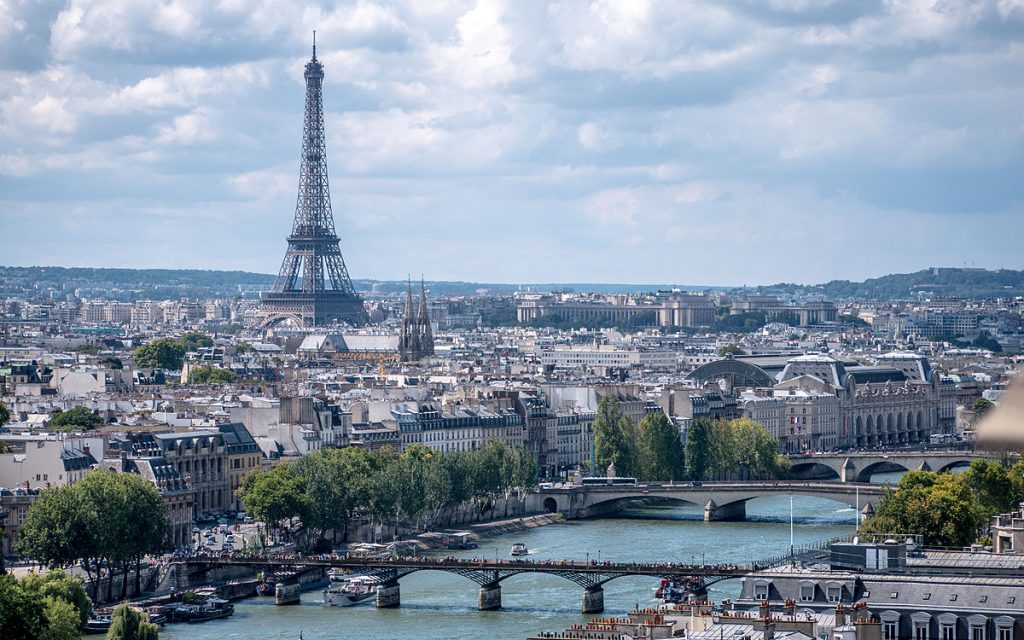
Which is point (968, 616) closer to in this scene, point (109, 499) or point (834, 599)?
point (834, 599)

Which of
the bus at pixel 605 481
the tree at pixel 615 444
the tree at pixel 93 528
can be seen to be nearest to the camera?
the tree at pixel 93 528

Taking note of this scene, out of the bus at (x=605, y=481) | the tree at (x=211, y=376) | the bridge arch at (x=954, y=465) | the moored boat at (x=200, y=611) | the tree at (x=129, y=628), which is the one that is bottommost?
the moored boat at (x=200, y=611)

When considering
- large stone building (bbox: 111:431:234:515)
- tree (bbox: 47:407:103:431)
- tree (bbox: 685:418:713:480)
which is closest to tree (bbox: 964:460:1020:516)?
large stone building (bbox: 111:431:234:515)

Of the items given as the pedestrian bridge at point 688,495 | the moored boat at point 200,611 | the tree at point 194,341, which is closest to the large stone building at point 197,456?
the moored boat at point 200,611

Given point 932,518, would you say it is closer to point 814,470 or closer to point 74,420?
point 74,420

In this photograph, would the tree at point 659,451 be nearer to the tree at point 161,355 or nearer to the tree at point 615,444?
the tree at point 615,444

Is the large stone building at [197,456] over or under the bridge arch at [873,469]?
over

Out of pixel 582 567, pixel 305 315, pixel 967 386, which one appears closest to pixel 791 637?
pixel 582 567

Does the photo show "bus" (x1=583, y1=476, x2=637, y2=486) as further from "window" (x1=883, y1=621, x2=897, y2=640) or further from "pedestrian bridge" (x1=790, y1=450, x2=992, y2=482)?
"window" (x1=883, y1=621, x2=897, y2=640)
